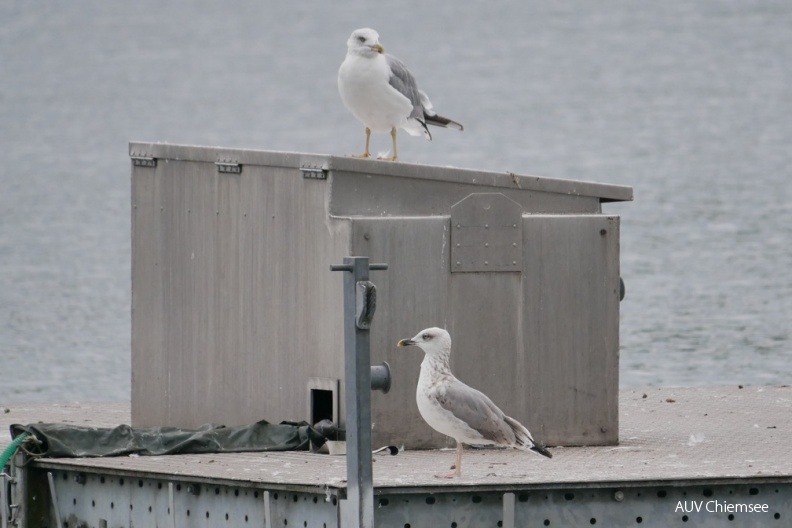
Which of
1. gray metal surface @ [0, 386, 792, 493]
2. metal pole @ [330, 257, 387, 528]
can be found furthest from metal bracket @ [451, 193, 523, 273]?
metal pole @ [330, 257, 387, 528]

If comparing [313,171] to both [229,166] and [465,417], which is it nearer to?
[229,166]

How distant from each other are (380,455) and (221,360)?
1.80 meters

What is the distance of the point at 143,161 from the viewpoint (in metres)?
13.3

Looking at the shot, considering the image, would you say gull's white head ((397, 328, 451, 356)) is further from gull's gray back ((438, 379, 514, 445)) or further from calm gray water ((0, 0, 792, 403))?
calm gray water ((0, 0, 792, 403))

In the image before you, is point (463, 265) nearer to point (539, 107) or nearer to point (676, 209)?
point (676, 209)

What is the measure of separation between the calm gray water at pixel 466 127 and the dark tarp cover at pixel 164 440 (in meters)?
12.0

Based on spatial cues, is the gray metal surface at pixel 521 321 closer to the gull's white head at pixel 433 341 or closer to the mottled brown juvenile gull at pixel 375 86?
the gull's white head at pixel 433 341

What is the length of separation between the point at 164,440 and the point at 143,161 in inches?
95.7

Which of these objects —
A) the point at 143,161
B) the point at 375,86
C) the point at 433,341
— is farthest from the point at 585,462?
the point at 143,161

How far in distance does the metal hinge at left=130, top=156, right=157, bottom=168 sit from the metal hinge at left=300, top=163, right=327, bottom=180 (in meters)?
1.63

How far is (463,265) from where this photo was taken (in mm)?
12086

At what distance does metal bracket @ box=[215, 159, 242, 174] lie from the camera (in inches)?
498

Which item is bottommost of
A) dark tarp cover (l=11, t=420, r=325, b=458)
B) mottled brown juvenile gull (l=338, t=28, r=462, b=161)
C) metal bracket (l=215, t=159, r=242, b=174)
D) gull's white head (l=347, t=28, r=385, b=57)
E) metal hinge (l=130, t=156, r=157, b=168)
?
dark tarp cover (l=11, t=420, r=325, b=458)

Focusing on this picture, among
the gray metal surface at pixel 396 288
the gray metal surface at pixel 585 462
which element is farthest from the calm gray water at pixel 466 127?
the gray metal surface at pixel 396 288
